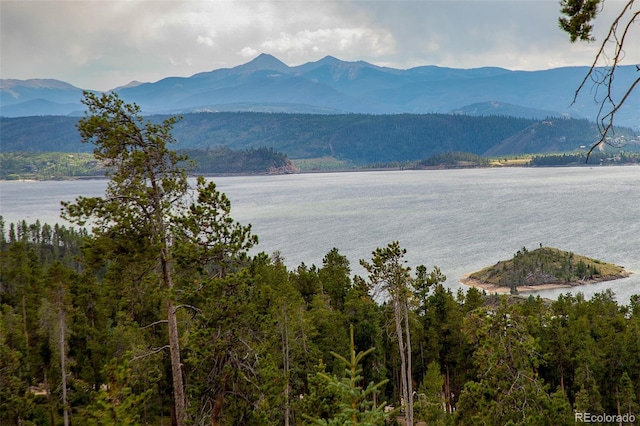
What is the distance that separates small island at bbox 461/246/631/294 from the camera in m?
79.7

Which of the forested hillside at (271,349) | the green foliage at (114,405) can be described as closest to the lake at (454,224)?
the forested hillside at (271,349)

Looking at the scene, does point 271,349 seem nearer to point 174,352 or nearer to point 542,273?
point 174,352

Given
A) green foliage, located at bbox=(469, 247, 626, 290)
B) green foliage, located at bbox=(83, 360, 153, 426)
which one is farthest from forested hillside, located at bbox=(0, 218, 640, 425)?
green foliage, located at bbox=(469, 247, 626, 290)

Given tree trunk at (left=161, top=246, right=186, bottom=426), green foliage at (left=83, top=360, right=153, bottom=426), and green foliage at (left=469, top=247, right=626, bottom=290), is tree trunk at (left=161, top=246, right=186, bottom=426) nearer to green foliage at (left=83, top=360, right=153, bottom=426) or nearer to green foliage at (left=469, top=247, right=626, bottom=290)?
green foliage at (left=83, top=360, right=153, bottom=426)

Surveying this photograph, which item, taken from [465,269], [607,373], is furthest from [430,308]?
[465,269]

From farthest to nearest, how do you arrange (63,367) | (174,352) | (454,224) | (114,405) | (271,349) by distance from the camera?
(454,224)
(63,367)
(271,349)
(174,352)
(114,405)

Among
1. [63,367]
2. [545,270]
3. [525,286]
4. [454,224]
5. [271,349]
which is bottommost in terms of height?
[525,286]

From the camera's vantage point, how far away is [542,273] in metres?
85.1

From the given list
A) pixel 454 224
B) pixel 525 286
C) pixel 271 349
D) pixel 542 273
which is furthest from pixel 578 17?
pixel 454 224

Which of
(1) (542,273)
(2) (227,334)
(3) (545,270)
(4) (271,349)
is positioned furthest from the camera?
(3) (545,270)

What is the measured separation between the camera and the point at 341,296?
153ft

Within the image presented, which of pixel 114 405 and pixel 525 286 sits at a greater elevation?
pixel 114 405

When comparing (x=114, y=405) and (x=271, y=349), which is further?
(x=271, y=349)

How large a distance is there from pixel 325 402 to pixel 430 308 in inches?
1014
